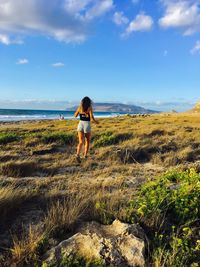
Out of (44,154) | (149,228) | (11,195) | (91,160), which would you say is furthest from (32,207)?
(44,154)

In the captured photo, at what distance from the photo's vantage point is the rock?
4.10 meters

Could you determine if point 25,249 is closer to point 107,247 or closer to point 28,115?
point 107,247

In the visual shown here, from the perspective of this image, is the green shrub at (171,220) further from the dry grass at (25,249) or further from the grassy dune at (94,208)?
the dry grass at (25,249)

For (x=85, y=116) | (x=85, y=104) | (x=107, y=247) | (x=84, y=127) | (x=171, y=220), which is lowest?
(x=171, y=220)

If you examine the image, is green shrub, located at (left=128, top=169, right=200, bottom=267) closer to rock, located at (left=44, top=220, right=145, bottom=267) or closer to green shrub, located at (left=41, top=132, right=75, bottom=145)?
rock, located at (left=44, top=220, right=145, bottom=267)

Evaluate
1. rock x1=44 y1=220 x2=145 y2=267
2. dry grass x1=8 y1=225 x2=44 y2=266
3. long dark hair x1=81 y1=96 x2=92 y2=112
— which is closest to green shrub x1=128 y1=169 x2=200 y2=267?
rock x1=44 y1=220 x2=145 y2=267

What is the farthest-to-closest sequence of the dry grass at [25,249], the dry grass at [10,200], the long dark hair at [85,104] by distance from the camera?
the long dark hair at [85,104] < the dry grass at [10,200] < the dry grass at [25,249]

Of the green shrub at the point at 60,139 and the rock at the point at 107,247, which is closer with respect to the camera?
the rock at the point at 107,247

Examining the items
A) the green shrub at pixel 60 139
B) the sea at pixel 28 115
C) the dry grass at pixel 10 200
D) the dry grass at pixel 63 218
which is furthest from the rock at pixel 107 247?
the sea at pixel 28 115

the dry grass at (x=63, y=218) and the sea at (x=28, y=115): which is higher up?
the dry grass at (x=63, y=218)

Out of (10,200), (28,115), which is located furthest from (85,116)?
(28,115)

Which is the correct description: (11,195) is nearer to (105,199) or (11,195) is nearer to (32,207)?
(32,207)

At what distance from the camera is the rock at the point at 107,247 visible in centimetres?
410

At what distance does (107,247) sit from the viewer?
14.0 ft
